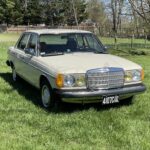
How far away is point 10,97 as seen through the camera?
8742 millimetres

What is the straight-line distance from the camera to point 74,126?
21.3 ft

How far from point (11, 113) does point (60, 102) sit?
95cm

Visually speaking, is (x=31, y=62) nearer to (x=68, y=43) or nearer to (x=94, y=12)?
(x=68, y=43)

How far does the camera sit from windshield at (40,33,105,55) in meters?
8.51

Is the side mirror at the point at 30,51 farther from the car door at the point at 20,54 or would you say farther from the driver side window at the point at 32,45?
the car door at the point at 20,54

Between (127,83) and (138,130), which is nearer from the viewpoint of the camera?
(138,130)

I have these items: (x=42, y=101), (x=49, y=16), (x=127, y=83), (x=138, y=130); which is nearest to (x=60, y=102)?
(x=42, y=101)

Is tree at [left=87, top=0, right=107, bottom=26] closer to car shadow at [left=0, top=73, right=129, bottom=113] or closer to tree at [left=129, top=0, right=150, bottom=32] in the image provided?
tree at [left=129, top=0, right=150, bottom=32]

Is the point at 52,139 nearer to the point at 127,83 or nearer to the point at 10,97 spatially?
the point at 127,83

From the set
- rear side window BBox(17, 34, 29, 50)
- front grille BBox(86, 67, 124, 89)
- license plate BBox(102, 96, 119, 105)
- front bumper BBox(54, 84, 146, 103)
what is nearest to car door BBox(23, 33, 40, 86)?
rear side window BBox(17, 34, 29, 50)

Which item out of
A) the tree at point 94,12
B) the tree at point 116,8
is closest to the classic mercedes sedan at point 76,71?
the tree at point 116,8

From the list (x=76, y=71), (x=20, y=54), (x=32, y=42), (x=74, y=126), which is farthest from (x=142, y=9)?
(x=74, y=126)

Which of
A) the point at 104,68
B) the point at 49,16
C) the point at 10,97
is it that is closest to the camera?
the point at 104,68

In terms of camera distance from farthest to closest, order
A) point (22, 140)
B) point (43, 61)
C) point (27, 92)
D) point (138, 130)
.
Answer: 1. point (27, 92)
2. point (43, 61)
3. point (138, 130)
4. point (22, 140)
